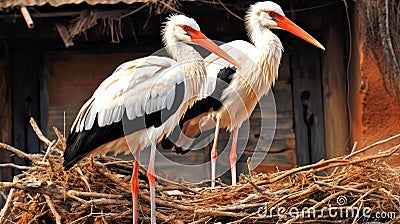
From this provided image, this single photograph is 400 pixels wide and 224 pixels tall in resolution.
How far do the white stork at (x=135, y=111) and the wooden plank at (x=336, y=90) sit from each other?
205 cm

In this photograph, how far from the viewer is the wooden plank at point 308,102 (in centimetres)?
848

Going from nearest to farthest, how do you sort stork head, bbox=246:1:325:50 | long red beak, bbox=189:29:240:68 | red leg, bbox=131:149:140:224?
red leg, bbox=131:149:140:224 < long red beak, bbox=189:29:240:68 < stork head, bbox=246:1:325:50

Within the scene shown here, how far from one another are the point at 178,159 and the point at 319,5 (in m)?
1.69

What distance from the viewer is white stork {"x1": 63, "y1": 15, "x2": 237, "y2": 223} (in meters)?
6.20

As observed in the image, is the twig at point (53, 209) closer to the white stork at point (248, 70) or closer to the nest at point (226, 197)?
the nest at point (226, 197)

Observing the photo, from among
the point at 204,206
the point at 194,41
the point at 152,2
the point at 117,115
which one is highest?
the point at 152,2

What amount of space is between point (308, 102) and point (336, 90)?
315 mm

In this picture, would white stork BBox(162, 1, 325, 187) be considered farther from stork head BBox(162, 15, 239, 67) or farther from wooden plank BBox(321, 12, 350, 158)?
wooden plank BBox(321, 12, 350, 158)

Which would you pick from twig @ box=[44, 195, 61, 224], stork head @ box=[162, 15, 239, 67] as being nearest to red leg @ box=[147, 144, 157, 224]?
twig @ box=[44, 195, 61, 224]

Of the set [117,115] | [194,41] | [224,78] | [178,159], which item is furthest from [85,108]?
[178,159]

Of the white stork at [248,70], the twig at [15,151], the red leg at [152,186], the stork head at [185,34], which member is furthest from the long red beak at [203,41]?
the twig at [15,151]

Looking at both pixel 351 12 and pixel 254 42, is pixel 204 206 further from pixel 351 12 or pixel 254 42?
pixel 351 12

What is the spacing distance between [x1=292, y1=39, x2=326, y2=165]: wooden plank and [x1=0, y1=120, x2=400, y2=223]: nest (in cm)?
193

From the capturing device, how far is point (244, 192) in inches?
251
